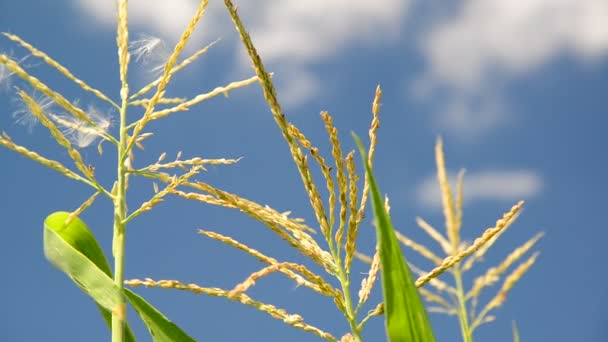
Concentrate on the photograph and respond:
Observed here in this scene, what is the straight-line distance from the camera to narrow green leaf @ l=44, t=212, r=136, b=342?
6.34 feet

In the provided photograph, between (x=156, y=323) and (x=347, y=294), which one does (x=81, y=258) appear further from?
(x=347, y=294)

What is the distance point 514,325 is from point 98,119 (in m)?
1.50

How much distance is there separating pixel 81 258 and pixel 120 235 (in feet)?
0.55

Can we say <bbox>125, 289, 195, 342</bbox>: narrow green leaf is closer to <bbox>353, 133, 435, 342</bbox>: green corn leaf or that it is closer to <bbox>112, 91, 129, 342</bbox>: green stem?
<bbox>112, 91, 129, 342</bbox>: green stem

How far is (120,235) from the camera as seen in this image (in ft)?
6.38

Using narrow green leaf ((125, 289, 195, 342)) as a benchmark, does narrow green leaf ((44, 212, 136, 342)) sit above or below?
above

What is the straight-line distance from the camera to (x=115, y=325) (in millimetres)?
1899

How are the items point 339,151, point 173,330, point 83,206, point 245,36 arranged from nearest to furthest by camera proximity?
point 245,36, point 339,151, point 173,330, point 83,206

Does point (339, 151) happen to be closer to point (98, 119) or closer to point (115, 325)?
point (115, 325)

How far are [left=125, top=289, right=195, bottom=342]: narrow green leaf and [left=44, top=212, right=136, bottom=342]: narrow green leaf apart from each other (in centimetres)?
6

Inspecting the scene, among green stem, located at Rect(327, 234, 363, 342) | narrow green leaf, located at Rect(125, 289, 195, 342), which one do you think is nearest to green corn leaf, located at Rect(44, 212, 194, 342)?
narrow green leaf, located at Rect(125, 289, 195, 342)

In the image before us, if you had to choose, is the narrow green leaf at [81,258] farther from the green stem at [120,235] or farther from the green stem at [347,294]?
the green stem at [347,294]

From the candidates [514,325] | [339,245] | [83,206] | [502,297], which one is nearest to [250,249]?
[339,245]

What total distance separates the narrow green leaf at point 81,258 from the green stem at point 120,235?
0.03m
